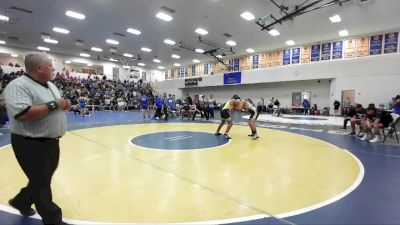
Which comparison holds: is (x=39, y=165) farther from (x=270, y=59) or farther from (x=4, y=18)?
(x=270, y=59)

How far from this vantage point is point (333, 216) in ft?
8.02

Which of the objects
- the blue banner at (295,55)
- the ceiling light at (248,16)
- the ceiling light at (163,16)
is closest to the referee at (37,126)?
the ceiling light at (163,16)

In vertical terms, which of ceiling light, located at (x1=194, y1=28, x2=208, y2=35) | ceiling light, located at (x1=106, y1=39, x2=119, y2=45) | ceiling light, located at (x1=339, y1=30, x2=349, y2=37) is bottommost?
ceiling light, located at (x1=339, y1=30, x2=349, y2=37)

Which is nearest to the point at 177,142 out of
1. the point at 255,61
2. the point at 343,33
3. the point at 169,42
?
the point at 169,42

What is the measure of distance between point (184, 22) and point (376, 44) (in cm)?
1343

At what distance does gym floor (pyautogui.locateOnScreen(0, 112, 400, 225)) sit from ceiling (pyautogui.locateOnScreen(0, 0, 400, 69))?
28.6 feet

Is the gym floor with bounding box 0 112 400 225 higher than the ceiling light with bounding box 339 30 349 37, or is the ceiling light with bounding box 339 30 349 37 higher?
the ceiling light with bounding box 339 30 349 37

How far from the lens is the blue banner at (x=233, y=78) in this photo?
24072mm

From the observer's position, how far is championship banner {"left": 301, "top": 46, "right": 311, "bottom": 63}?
64.1ft

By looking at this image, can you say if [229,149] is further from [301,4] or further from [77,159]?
[301,4]

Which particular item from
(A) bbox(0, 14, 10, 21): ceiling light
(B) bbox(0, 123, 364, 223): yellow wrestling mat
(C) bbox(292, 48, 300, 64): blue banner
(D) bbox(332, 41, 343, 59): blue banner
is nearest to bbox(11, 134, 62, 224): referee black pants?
(B) bbox(0, 123, 364, 223): yellow wrestling mat

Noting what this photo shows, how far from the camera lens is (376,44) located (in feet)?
53.2

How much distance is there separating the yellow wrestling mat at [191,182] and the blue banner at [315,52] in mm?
15696

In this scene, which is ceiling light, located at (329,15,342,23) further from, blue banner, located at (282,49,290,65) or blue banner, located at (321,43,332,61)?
blue banner, located at (282,49,290,65)
